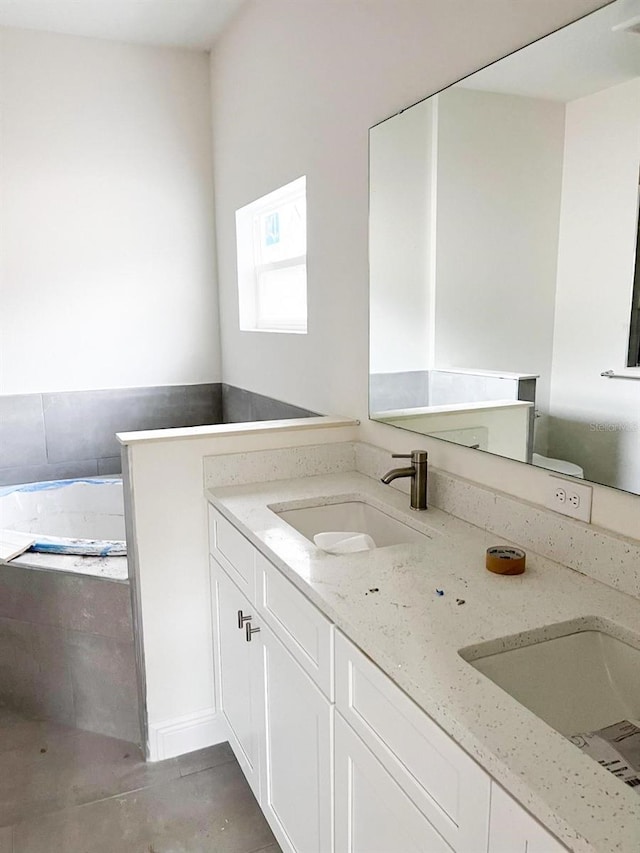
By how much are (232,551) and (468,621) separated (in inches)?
35.4

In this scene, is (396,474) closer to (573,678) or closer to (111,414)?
(573,678)

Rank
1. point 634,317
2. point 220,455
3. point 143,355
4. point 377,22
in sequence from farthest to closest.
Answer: point 143,355 < point 220,455 < point 377,22 < point 634,317

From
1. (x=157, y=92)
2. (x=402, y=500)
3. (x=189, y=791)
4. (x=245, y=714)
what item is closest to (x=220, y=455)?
(x=402, y=500)

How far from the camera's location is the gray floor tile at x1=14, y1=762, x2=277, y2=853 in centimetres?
184

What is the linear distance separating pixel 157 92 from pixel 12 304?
1343mm

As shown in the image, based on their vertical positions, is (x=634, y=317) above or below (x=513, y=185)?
below

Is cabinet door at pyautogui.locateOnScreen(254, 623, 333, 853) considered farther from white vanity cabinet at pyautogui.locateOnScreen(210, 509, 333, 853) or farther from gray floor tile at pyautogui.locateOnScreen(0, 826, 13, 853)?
gray floor tile at pyautogui.locateOnScreen(0, 826, 13, 853)

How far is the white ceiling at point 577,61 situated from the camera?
1.19 metres

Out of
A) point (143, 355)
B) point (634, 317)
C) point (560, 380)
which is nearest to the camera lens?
point (634, 317)

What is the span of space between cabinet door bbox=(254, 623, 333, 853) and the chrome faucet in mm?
524

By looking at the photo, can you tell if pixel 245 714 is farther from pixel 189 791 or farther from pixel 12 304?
pixel 12 304

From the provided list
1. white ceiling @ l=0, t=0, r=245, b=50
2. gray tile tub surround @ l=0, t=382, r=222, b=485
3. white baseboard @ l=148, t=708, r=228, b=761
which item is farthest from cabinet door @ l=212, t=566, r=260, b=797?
white ceiling @ l=0, t=0, r=245, b=50

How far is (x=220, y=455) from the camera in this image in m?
2.11

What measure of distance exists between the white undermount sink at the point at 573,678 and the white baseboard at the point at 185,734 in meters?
1.36
